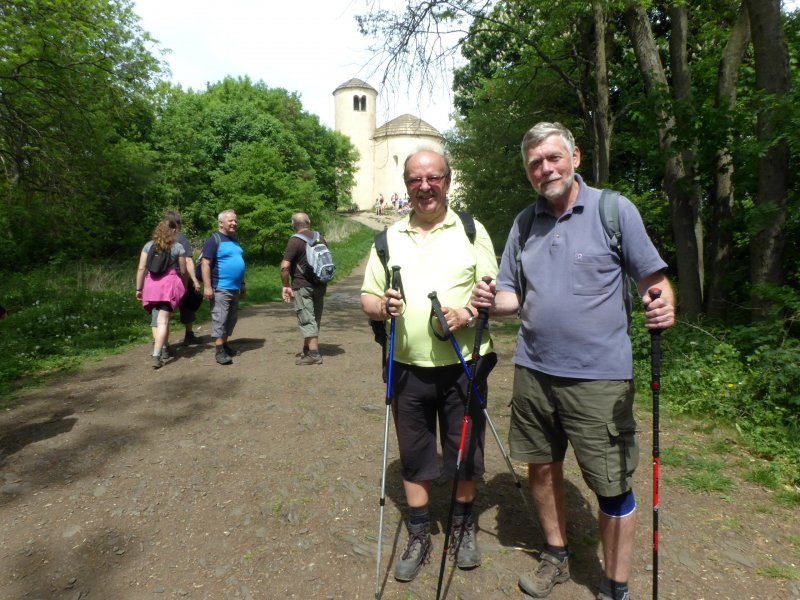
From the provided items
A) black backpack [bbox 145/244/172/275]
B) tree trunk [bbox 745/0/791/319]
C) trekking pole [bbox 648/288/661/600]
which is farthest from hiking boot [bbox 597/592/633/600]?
black backpack [bbox 145/244/172/275]

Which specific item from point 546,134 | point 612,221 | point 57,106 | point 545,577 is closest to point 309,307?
point 545,577

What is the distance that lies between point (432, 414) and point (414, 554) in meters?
0.77

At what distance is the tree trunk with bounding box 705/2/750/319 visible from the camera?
6746 millimetres

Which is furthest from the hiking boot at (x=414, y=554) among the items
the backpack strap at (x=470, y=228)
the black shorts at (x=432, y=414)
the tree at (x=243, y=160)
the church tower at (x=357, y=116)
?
the church tower at (x=357, y=116)

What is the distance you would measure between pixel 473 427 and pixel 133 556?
6.91 ft

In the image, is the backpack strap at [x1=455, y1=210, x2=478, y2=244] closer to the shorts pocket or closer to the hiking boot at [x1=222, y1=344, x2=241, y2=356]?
the shorts pocket

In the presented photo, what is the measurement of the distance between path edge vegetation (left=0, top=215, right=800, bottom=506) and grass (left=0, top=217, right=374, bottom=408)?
0.06 ft

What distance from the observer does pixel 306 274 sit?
6.57 metres

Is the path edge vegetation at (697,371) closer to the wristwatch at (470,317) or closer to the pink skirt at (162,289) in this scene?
the pink skirt at (162,289)

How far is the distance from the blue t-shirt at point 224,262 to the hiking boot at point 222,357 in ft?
2.70

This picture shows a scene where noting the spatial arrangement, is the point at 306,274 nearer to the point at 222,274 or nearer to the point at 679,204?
the point at 222,274

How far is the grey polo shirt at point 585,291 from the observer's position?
2.28 m

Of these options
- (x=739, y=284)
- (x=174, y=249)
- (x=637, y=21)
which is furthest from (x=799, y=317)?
(x=174, y=249)

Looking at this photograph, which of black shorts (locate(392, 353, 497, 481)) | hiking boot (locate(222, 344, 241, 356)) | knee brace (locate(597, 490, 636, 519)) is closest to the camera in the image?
knee brace (locate(597, 490, 636, 519))
